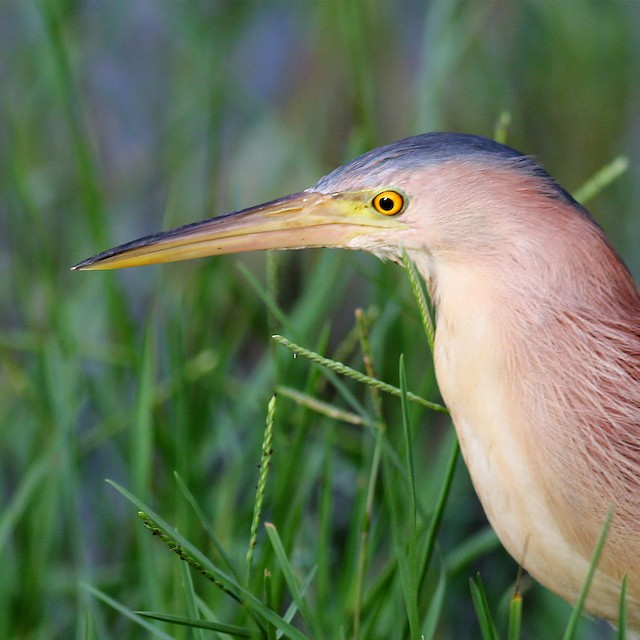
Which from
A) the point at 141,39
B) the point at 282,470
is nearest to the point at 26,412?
the point at 282,470

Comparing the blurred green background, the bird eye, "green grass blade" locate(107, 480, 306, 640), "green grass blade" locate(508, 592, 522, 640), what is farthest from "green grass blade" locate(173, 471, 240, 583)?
the bird eye

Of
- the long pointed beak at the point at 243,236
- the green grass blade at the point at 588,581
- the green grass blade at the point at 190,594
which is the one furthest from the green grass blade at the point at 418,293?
the green grass blade at the point at 190,594

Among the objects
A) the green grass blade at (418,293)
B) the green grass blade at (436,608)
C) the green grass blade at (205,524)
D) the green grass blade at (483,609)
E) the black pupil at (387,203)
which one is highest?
the black pupil at (387,203)

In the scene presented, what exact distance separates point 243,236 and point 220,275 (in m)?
1.00

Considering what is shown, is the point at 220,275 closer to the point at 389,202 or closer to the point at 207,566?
the point at 389,202

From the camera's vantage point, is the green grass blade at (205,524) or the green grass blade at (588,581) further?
the green grass blade at (205,524)

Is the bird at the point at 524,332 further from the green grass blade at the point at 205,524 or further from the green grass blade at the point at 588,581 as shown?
the green grass blade at the point at 205,524

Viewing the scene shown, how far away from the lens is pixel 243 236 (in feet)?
5.24

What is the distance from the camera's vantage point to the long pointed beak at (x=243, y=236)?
5.16 feet

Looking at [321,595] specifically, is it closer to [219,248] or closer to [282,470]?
[282,470]

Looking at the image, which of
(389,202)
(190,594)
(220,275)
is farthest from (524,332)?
(220,275)

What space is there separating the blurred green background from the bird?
0.87 ft

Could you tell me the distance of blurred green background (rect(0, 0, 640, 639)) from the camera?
2.00 m

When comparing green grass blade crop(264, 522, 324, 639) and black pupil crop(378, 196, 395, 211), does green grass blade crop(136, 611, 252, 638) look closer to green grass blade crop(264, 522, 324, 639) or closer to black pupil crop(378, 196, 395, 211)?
green grass blade crop(264, 522, 324, 639)
